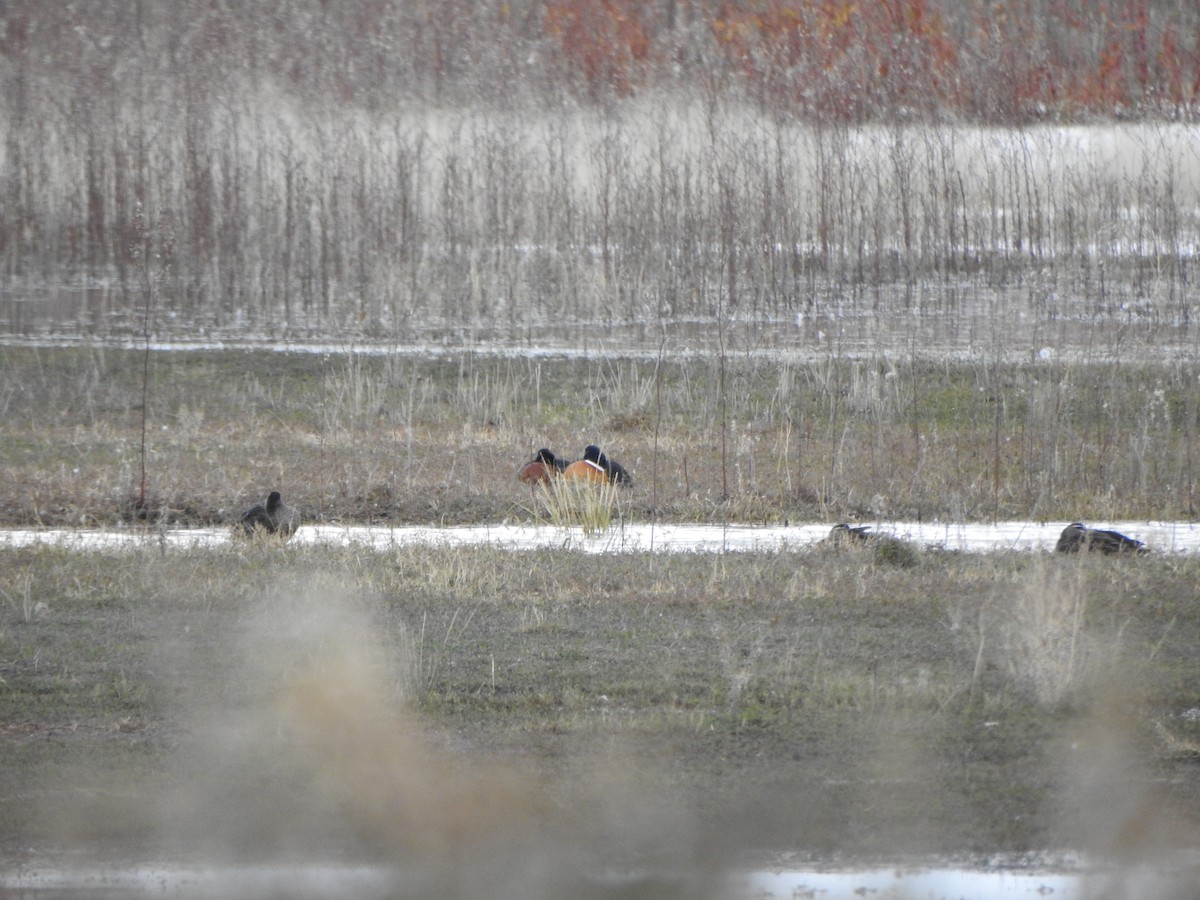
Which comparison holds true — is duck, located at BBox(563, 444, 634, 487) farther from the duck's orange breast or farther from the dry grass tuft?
the dry grass tuft

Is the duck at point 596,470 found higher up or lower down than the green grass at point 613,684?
higher up

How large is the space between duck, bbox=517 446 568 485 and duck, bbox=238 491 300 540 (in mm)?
2222

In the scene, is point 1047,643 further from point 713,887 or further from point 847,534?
point 847,534

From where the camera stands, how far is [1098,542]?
8953 mm

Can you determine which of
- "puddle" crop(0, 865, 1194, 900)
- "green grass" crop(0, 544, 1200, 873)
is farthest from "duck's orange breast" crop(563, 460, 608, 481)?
"puddle" crop(0, 865, 1194, 900)

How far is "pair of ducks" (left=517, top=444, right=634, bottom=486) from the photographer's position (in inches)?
432

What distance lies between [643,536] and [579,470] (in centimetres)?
110

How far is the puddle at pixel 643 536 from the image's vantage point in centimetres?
959

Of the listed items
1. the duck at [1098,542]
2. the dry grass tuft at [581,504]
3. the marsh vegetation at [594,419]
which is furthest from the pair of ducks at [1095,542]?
the dry grass tuft at [581,504]

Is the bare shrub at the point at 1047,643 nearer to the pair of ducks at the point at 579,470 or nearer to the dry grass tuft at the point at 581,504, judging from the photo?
the dry grass tuft at the point at 581,504

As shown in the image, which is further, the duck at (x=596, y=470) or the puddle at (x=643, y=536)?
the duck at (x=596, y=470)

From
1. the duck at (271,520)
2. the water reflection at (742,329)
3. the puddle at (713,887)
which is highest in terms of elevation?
the water reflection at (742,329)

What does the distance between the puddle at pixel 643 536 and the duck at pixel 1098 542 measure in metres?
0.17

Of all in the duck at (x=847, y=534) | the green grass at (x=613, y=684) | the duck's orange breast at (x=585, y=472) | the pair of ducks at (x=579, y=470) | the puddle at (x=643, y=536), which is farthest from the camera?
the pair of ducks at (x=579, y=470)
